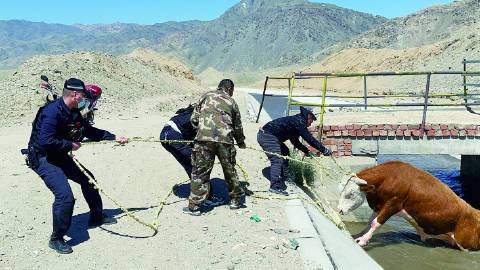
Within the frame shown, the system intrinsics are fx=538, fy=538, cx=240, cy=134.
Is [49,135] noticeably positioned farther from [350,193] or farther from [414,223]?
[414,223]

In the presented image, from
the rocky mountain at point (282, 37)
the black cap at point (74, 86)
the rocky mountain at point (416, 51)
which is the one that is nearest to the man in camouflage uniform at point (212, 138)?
the black cap at point (74, 86)

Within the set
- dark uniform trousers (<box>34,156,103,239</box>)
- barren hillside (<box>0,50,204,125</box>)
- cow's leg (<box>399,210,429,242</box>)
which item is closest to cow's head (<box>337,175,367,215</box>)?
cow's leg (<box>399,210,429,242</box>)

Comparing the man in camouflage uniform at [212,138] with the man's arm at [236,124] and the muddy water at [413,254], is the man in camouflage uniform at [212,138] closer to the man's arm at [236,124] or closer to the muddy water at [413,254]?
the man's arm at [236,124]

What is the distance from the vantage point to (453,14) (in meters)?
92.2

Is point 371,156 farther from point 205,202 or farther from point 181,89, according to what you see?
point 181,89

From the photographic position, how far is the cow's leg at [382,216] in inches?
290

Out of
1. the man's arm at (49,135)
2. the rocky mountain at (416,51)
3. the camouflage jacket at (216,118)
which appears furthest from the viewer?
the rocky mountain at (416,51)

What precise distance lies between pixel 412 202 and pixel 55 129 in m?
4.75

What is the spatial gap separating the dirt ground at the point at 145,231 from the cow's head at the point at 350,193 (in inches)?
37.4

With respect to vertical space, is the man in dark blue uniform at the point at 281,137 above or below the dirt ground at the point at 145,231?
above

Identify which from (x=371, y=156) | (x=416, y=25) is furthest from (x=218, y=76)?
(x=371, y=156)

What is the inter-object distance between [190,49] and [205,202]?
181418 mm

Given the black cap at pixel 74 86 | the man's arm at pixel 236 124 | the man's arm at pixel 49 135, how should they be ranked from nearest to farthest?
1. the man's arm at pixel 49 135
2. the black cap at pixel 74 86
3. the man's arm at pixel 236 124

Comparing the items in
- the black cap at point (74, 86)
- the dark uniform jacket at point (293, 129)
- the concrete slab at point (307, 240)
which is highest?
the black cap at point (74, 86)
